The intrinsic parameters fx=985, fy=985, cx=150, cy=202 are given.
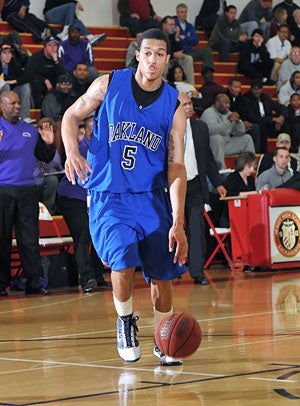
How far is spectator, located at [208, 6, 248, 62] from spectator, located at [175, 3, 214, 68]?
807mm

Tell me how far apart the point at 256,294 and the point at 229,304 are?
99 centimetres

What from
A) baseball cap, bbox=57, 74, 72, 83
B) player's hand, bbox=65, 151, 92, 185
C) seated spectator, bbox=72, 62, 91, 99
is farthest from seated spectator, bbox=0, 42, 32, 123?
player's hand, bbox=65, 151, 92, 185

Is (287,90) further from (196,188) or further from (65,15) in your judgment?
(196,188)

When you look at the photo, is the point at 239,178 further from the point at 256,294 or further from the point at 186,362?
the point at 186,362

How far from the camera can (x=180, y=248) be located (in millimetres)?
5668

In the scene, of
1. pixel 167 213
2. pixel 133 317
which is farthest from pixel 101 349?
pixel 167 213

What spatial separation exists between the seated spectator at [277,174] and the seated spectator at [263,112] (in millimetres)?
4282

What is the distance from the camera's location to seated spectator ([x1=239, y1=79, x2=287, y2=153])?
1858 centimetres

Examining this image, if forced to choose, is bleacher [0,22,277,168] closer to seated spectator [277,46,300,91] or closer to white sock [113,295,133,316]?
seated spectator [277,46,300,91]

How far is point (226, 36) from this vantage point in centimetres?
2123

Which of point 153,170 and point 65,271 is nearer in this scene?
point 153,170

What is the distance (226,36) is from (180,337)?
53.9 ft

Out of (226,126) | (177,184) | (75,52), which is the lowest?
(226,126)

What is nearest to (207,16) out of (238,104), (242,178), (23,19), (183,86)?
(238,104)
